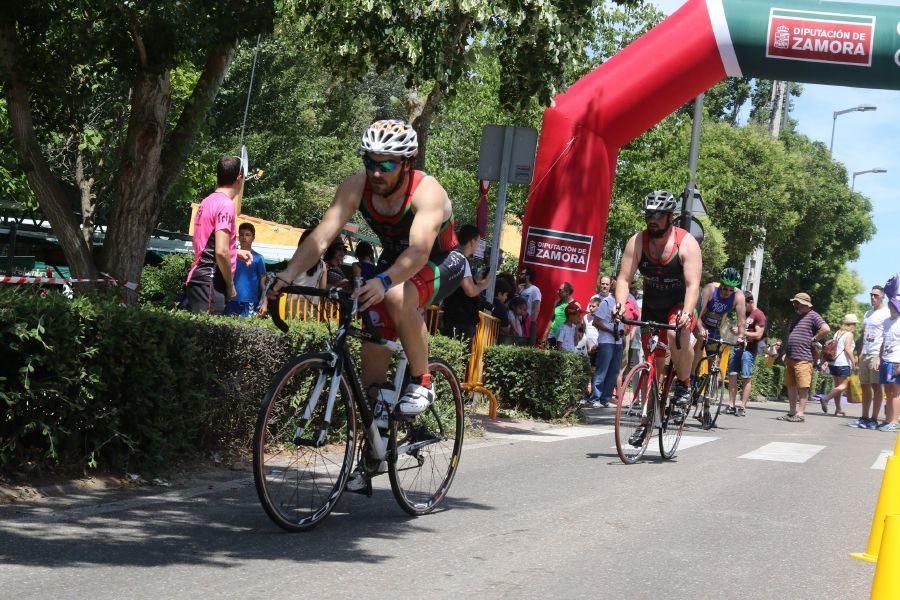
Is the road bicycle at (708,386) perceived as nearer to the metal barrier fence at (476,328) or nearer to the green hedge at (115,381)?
the metal barrier fence at (476,328)

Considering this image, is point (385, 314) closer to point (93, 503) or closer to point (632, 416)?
point (93, 503)

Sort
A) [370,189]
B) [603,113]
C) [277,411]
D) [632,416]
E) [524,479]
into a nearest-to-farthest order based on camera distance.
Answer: [277,411] < [370,189] < [524,479] < [632,416] < [603,113]

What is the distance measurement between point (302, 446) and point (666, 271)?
4.85 metres

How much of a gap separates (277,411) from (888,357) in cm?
1464

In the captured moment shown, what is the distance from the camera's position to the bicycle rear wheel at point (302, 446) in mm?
5312

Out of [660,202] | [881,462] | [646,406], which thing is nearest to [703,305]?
[646,406]

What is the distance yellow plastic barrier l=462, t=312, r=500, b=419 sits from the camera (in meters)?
12.7

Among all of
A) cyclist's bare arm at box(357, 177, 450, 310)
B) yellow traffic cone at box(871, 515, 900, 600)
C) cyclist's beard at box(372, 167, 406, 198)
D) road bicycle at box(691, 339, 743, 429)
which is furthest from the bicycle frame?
road bicycle at box(691, 339, 743, 429)

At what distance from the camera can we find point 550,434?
1200 centimetres

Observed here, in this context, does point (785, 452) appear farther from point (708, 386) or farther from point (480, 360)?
point (480, 360)

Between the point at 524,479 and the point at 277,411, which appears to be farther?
the point at 524,479

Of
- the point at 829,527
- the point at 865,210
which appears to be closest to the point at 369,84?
the point at 865,210

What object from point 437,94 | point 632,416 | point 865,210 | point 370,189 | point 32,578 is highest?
point 865,210

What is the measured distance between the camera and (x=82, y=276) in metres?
11.0
